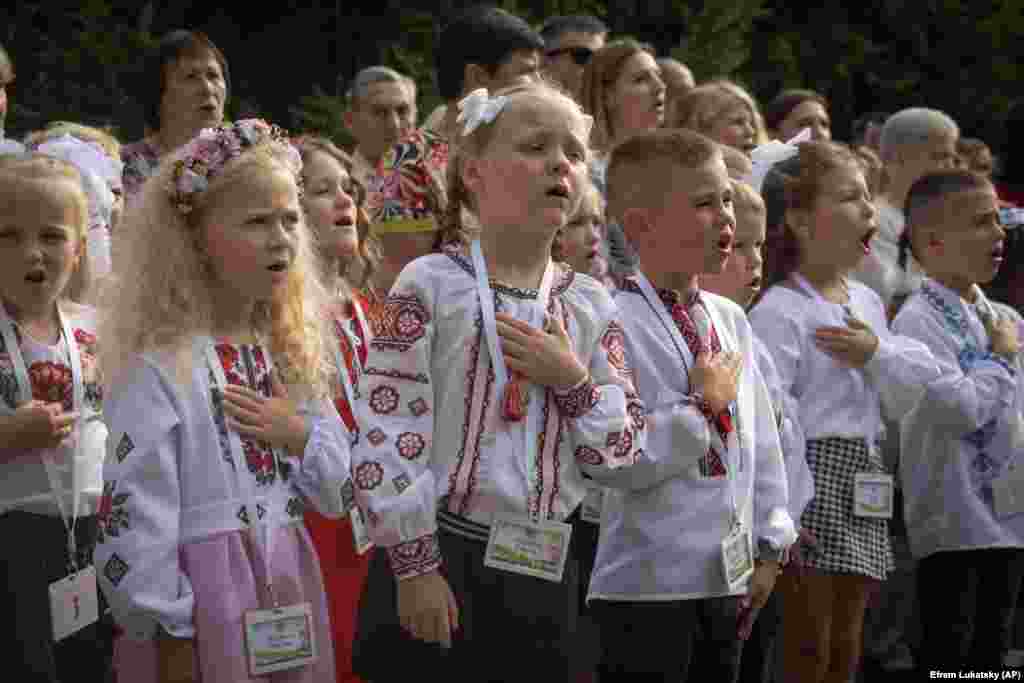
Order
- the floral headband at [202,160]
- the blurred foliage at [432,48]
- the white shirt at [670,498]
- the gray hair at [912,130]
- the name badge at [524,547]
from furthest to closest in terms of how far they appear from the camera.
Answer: the blurred foliage at [432,48] → the gray hair at [912,130] → the white shirt at [670,498] → the floral headband at [202,160] → the name badge at [524,547]

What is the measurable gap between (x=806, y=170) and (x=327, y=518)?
2.16m

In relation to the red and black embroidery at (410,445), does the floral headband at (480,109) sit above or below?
above

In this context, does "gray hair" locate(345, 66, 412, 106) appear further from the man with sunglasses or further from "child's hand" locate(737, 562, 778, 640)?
"child's hand" locate(737, 562, 778, 640)

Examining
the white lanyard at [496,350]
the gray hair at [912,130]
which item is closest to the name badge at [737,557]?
the white lanyard at [496,350]

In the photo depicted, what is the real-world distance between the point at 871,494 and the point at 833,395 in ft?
1.14

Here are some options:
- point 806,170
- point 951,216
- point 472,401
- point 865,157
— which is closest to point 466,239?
point 472,401

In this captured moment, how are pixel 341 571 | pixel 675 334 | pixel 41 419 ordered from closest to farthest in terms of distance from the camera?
pixel 41 419 → pixel 675 334 → pixel 341 571

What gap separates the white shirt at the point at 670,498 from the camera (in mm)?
4102

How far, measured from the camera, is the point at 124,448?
3699 mm

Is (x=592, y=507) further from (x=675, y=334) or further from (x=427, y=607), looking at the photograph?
(x=427, y=607)

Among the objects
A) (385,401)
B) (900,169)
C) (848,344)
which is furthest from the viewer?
(900,169)

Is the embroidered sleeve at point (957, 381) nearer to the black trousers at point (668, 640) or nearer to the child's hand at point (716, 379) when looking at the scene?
the child's hand at point (716, 379)

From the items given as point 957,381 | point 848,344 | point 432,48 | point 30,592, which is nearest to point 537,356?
point 30,592

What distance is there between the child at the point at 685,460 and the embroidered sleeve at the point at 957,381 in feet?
4.49
